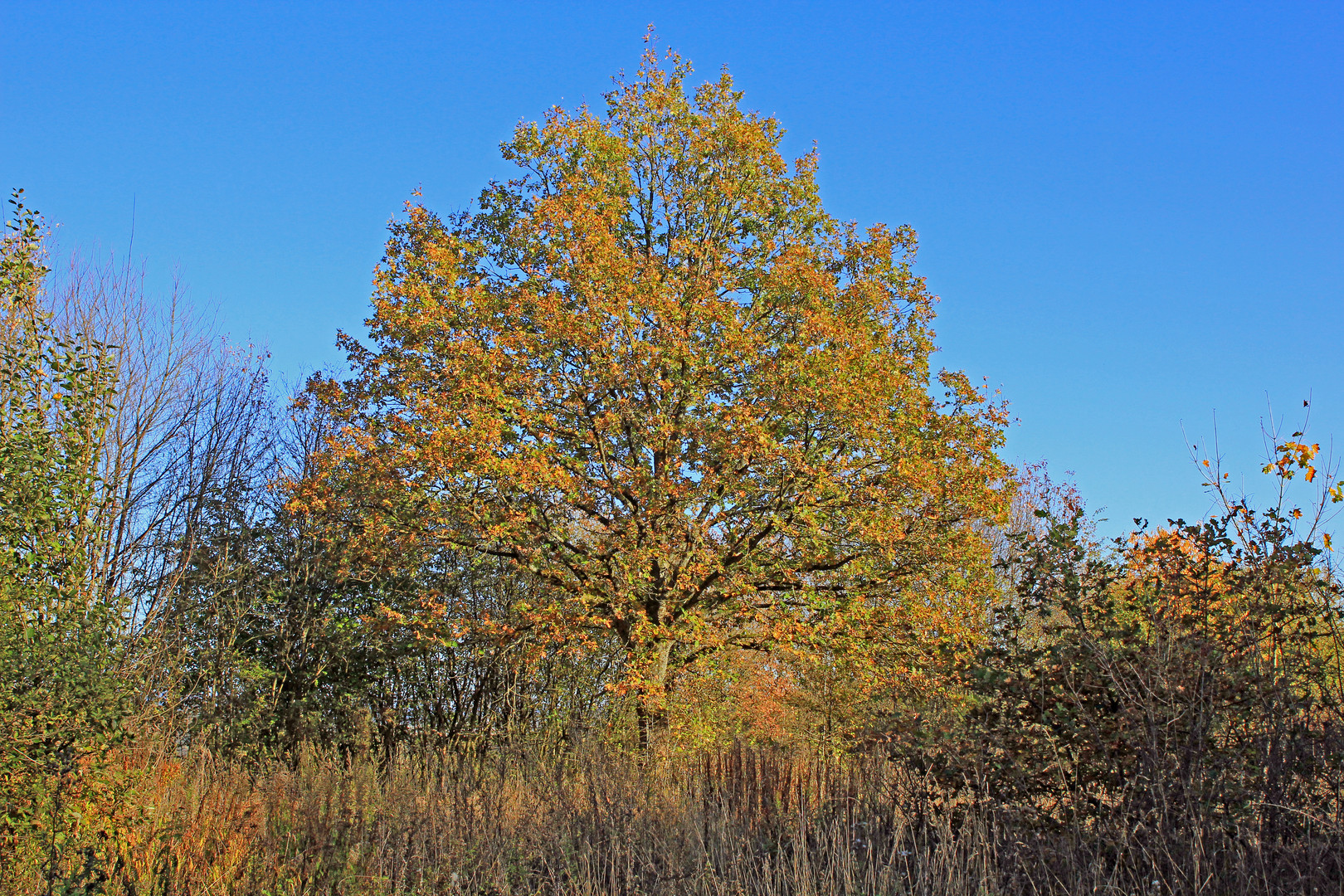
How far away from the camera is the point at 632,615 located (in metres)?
12.5

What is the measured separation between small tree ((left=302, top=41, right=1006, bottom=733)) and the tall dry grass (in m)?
3.92

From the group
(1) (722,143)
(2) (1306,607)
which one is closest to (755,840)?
(2) (1306,607)

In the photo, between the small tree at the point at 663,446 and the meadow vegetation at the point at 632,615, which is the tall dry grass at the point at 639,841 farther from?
the small tree at the point at 663,446

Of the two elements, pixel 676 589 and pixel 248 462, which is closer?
pixel 676 589

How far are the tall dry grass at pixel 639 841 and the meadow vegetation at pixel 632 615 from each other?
0.16 ft

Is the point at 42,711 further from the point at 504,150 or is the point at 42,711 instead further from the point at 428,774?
the point at 504,150

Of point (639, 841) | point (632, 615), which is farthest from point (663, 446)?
point (639, 841)

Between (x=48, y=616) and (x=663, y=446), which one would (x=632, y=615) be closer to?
(x=663, y=446)

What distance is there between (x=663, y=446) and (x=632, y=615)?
231 centimetres

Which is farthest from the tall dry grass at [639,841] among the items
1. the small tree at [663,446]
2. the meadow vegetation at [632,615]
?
the small tree at [663,446]

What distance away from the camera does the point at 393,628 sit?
13758 millimetres

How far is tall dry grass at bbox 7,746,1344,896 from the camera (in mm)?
5039

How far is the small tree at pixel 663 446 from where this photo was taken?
11.8 meters

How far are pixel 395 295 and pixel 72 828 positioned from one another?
749 cm
